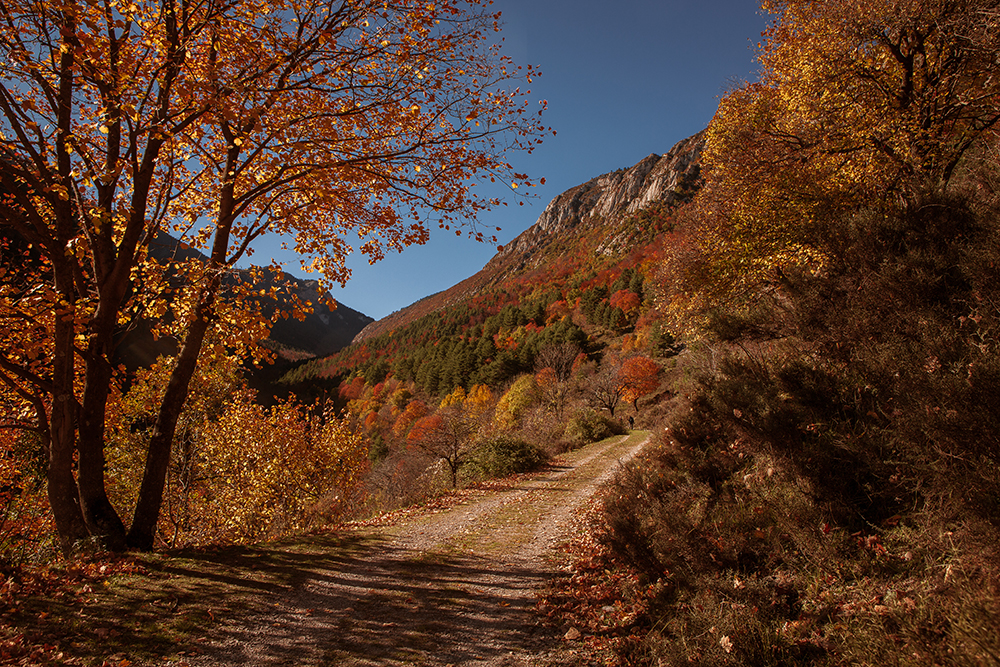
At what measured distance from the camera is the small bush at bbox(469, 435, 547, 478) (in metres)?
15.1

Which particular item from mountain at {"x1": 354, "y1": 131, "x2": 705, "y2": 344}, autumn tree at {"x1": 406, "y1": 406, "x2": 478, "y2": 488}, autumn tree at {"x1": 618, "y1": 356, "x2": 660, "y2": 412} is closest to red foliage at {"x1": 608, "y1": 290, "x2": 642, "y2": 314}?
autumn tree at {"x1": 618, "y1": 356, "x2": 660, "y2": 412}

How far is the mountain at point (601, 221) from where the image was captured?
11169 cm

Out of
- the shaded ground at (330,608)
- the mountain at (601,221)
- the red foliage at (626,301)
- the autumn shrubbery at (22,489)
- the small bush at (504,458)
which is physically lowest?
the small bush at (504,458)

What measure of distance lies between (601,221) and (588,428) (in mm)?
139105

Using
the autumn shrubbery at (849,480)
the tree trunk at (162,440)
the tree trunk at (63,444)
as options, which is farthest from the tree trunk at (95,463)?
the autumn shrubbery at (849,480)

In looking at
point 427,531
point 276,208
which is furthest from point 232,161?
point 427,531

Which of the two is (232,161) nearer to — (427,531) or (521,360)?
(427,531)

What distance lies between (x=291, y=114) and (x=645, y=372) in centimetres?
3878

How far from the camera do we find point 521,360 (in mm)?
61000

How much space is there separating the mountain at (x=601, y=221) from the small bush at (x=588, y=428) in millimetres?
69182

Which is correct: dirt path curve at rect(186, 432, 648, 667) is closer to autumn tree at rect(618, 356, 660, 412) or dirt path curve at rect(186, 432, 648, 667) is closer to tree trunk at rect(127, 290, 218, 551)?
tree trunk at rect(127, 290, 218, 551)

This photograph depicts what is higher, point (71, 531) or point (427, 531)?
point (71, 531)

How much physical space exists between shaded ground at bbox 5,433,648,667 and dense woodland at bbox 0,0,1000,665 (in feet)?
2.95

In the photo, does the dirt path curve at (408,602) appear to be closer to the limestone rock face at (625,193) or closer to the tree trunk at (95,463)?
the tree trunk at (95,463)
